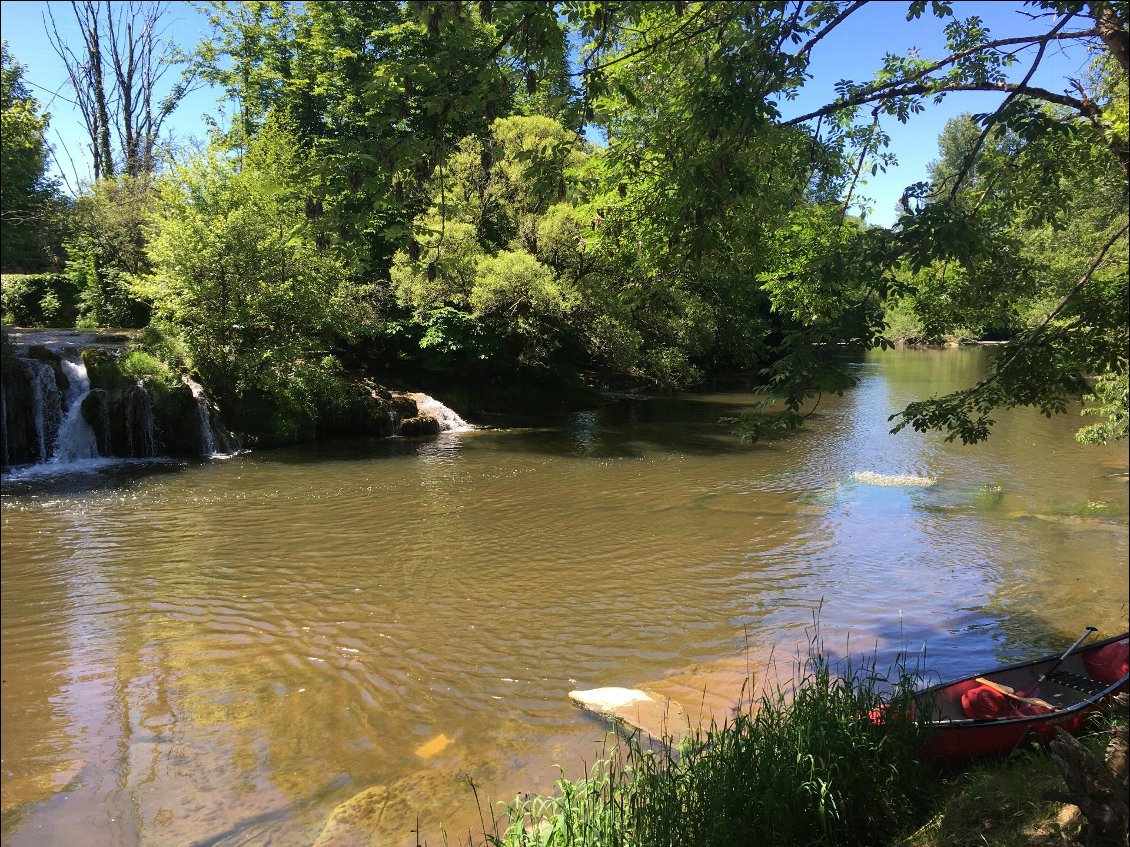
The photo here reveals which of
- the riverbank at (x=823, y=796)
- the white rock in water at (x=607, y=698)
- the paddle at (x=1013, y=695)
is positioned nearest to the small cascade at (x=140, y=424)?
the white rock in water at (x=607, y=698)

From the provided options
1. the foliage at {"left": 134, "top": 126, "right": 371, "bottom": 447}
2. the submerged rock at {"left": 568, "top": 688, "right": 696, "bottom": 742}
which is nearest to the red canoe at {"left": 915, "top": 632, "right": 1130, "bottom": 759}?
the submerged rock at {"left": 568, "top": 688, "right": 696, "bottom": 742}


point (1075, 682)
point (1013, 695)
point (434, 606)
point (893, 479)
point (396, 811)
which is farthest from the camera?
point (893, 479)

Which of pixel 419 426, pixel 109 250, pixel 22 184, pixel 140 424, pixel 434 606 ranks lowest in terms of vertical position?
pixel 434 606

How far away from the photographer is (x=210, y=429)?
1611cm

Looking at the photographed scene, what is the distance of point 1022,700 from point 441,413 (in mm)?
17268

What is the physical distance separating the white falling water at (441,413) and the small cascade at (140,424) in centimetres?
661

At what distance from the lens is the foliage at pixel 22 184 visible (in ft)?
73.3

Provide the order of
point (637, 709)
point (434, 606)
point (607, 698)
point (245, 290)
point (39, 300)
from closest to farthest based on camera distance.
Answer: point (637, 709)
point (607, 698)
point (434, 606)
point (245, 290)
point (39, 300)

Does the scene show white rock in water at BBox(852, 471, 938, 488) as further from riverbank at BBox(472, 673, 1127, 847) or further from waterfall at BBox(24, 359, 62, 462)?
waterfall at BBox(24, 359, 62, 462)

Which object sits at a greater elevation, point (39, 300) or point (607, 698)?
point (39, 300)

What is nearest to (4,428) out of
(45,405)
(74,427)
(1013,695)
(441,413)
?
(45,405)

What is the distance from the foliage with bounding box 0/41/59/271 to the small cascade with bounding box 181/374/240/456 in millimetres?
12319

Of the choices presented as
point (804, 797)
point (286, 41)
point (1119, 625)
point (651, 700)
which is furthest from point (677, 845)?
point (286, 41)

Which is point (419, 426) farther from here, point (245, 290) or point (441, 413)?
point (245, 290)
